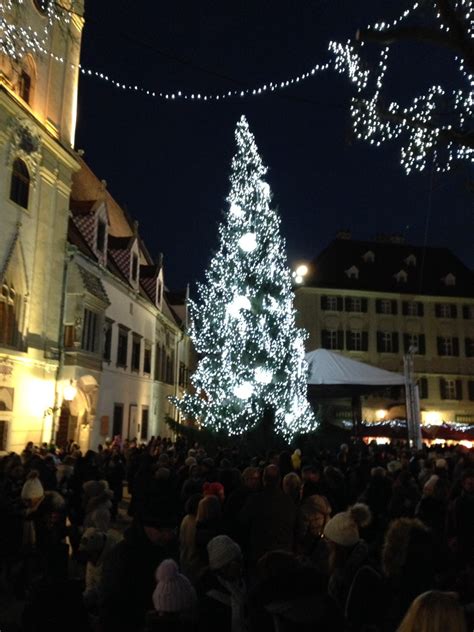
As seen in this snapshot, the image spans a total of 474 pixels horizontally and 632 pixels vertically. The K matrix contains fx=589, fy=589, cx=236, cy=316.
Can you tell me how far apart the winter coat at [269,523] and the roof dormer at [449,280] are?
166ft

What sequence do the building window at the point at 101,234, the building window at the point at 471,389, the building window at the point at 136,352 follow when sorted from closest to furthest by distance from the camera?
the building window at the point at 101,234 → the building window at the point at 136,352 → the building window at the point at 471,389

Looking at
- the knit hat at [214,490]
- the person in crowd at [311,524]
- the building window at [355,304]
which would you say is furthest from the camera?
the building window at [355,304]

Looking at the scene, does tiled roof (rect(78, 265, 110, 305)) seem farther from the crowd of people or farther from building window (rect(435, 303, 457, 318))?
building window (rect(435, 303, 457, 318))

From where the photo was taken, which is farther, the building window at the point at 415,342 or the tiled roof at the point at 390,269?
the tiled roof at the point at 390,269

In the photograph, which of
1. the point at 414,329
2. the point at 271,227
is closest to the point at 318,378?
the point at 271,227

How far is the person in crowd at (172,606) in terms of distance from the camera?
316 cm

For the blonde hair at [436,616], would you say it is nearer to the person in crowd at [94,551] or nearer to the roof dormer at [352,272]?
the person in crowd at [94,551]

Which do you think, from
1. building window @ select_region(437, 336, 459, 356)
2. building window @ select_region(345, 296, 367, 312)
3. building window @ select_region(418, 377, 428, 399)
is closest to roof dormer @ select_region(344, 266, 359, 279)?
building window @ select_region(345, 296, 367, 312)

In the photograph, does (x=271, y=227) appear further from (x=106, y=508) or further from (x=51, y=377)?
(x=106, y=508)

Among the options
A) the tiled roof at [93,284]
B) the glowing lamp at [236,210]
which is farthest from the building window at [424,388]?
the tiled roof at [93,284]

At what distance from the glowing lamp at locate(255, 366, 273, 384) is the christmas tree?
0.02 m

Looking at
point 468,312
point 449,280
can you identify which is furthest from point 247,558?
point 449,280

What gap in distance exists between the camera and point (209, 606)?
3.95 meters

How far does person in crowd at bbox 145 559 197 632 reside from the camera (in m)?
3.16
